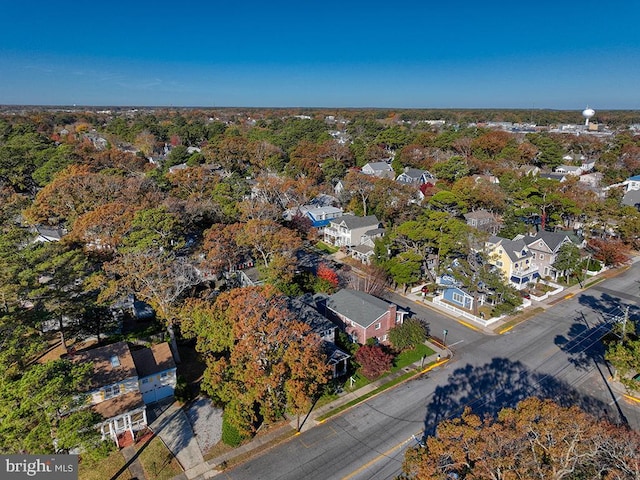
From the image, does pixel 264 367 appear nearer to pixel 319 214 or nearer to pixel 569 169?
pixel 319 214

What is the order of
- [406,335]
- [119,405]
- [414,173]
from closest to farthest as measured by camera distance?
[119,405] < [406,335] < [414,173]

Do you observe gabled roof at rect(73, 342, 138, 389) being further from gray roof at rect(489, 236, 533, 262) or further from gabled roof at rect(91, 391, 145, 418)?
gray roof at rect(489, 236, 533, 262)

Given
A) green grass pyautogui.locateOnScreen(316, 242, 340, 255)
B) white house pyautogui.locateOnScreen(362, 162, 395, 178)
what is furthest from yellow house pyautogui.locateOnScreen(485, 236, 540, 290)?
white house pyautogui.locateOnScreen(362, 162, 395, 178)

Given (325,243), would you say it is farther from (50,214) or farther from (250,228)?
(50,214)

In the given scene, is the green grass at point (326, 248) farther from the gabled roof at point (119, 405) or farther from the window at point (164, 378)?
the gabled roof at point (119, 405)

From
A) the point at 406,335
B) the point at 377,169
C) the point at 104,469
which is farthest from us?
the point at 377,169

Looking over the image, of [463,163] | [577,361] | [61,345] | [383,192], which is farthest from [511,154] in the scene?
[61,345]

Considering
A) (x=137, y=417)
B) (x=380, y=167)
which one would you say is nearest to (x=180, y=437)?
(x=137, y=417)

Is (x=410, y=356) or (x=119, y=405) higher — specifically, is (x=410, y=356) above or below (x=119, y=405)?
below
